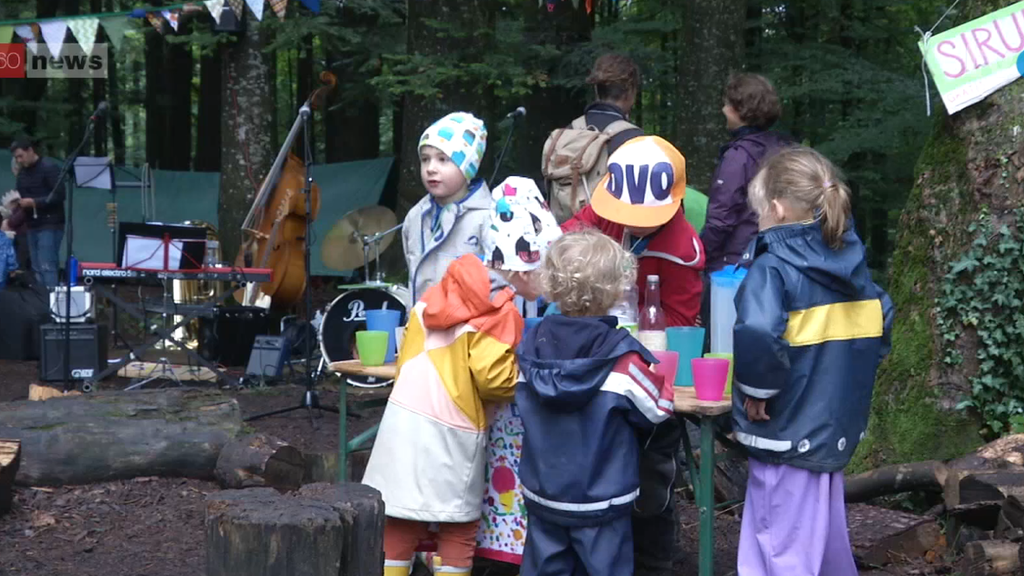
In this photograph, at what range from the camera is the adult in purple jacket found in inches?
202

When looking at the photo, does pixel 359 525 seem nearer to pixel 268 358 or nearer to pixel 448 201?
pixel 448 201

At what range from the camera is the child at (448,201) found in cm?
440

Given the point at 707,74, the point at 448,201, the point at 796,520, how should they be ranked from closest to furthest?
1. the point at 796,520
2. the point at 448,201
3. the point at 707,74

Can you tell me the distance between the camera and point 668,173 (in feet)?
13.5

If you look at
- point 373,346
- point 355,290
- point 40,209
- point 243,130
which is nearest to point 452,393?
point 373,346

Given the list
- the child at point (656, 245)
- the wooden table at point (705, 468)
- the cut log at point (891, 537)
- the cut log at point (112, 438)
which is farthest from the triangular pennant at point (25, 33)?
the wooden table at point (705, 468)

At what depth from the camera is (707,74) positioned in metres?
10.1

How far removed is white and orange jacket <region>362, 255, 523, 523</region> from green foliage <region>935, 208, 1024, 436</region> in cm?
247

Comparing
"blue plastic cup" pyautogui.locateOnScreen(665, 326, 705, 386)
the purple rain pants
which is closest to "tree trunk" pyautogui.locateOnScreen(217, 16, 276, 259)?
"blue plastic cup" pyautogui.locateOnScreen(665, 326, 705, 386)

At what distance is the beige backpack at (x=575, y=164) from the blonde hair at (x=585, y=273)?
1.60m

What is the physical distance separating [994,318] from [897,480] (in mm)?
859

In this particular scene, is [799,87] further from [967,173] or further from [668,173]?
[668,173]

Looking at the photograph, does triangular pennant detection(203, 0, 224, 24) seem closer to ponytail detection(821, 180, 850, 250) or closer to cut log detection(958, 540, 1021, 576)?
ponytail detection(821, 180, 850, 250)

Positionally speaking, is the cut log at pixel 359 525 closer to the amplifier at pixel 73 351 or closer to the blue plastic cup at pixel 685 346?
the blue plastic cup at pixel 685 346
